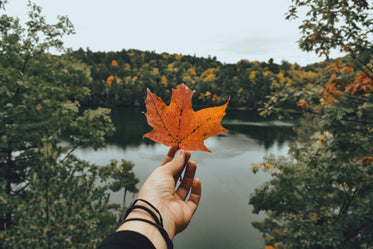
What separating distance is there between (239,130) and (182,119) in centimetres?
3200

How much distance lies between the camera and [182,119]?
49.8 inches

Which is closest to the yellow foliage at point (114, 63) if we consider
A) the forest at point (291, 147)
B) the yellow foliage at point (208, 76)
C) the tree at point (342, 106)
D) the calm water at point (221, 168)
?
the calm water at point (221, 168)

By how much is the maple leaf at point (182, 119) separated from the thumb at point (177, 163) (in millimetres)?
208

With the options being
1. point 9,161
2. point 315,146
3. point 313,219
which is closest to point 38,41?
point 9,161

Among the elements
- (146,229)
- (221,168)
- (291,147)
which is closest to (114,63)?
(221,168)

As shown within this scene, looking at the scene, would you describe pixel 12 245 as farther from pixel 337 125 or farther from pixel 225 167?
pixel 225 167

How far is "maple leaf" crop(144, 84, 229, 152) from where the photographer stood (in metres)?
1.21

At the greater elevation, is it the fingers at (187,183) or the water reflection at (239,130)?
the fingers at (187,183)

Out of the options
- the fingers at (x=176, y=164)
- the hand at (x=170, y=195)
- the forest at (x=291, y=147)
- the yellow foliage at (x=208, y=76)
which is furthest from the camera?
the yellow foliage at (x=208, y=76)

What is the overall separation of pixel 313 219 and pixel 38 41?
7.04m

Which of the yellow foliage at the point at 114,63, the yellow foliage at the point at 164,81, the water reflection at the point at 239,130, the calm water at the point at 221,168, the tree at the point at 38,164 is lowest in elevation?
the calm water at the point at 221,168

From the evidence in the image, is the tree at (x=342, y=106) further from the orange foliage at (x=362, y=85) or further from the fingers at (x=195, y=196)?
the fingers at (x=195, y=196)

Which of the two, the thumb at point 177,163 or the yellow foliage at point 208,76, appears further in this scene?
the yellow foliage at point 208,76

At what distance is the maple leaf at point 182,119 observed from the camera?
121 centimetres
